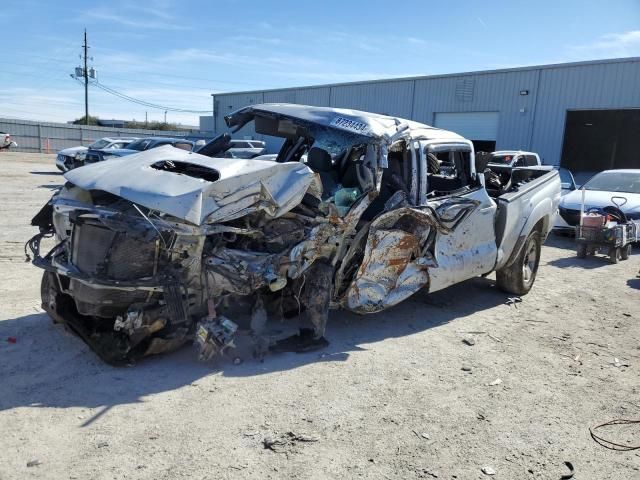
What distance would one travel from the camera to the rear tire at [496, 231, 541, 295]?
661cm

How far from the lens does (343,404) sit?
3.66 meters

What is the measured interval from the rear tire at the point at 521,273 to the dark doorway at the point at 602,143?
1908cm

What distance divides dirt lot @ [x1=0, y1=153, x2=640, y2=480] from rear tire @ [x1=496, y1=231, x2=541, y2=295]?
109cm

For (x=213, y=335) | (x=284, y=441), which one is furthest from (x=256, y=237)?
(x=284, y=441)

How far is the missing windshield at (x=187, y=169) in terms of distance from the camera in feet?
14.2

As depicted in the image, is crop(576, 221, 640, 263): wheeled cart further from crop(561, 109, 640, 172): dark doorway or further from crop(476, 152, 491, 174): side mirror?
crop(561, 109, 640, 172): dark doorway

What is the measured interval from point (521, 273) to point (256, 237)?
3967 mm

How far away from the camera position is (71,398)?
3.52m

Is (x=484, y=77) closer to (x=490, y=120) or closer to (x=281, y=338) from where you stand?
(x=490, y=120)

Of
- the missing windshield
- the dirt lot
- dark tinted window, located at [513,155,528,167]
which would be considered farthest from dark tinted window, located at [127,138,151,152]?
the missing windshield

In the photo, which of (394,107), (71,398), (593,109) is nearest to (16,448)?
(71,398)

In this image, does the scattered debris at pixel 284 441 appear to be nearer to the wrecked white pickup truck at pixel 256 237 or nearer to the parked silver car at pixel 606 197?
the wrecked white pickup truck at pixel 256 237

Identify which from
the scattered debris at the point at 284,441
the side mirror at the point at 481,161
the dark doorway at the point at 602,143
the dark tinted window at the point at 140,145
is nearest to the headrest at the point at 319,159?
the side mirror at the point at 481,161

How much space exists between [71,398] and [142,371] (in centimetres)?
56
